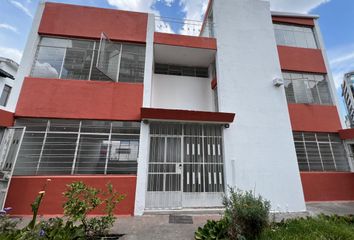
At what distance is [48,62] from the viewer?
659 cm

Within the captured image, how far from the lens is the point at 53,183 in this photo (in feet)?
17.3

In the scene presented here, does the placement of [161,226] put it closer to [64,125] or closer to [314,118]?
[64,125]

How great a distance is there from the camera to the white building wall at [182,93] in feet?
25.8

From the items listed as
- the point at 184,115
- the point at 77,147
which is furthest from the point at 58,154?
the point at 184,115

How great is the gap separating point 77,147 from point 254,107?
6638mm

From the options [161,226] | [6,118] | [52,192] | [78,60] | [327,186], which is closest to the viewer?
[161,226]

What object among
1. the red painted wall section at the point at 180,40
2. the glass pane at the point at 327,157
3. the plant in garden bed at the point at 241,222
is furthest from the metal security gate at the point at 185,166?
the glass pane at the point at 327,157

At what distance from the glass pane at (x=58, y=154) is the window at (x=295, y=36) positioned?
1022cm

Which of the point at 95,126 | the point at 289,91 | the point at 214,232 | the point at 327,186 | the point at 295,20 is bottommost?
the point at 214,232

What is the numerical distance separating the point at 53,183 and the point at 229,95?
263 inches

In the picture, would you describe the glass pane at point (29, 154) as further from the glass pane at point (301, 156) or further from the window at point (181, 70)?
the glass pane at point (301, 156)

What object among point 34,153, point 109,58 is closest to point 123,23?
point 109,58

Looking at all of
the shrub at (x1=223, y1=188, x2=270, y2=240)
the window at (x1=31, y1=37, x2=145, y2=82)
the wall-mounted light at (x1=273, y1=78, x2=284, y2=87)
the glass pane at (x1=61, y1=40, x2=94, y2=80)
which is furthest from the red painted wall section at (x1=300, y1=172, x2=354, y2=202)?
the glass pane at (x1=61, y1=40, x2=94, y2=80)

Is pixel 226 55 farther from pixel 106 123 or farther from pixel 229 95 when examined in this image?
pixel 106 123
